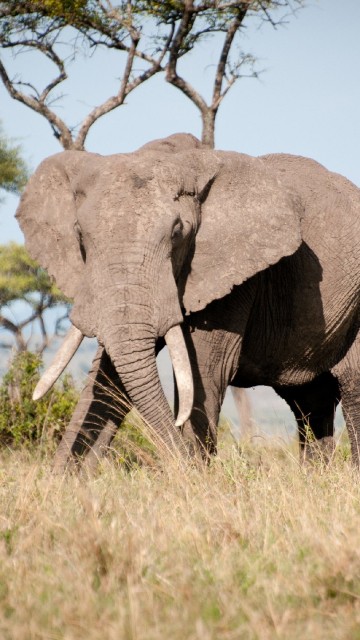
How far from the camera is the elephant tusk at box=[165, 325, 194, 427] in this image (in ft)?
22.7

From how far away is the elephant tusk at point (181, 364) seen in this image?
6.91 meters

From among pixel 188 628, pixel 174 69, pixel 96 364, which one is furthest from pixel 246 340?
pixel 174 69

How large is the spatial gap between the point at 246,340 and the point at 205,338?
2.69 feet

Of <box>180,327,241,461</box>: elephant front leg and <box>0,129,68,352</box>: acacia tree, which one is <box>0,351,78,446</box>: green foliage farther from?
<box>0,129,68,352</box>: acacia tree

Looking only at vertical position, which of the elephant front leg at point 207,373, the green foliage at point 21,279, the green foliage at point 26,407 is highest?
the green foliage at point 21,279

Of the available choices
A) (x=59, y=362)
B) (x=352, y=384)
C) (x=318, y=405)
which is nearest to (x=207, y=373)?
(x=59, y=362)

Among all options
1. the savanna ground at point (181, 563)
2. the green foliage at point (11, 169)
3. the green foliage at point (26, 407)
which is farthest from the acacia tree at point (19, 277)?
the savanna ground at point (181, 563)

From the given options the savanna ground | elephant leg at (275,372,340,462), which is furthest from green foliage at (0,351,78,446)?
the savanna ground

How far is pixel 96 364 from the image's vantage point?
784cm

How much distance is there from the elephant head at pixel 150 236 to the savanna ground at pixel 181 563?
93 centimetres

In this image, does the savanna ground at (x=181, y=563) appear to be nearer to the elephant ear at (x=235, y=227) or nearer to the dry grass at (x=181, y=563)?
the dry grass at (x=181, y=563)

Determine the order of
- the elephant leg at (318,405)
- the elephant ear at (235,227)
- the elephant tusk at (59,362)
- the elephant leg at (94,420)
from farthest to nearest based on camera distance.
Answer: the elephant leg at (318,405)
the elephant leg at (94,420)
the elephant ear at (235,227)
the elephant tusk at (59,362)

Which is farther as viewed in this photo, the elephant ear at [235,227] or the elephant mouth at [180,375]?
the elephant ear at [235,227]

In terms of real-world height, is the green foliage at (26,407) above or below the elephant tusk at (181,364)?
below
